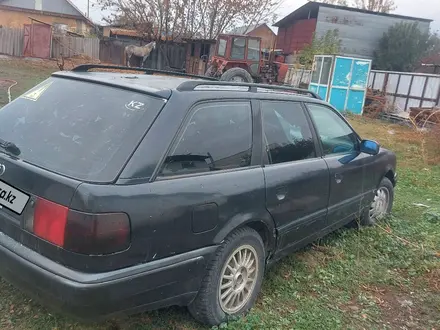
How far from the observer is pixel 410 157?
10102 mm

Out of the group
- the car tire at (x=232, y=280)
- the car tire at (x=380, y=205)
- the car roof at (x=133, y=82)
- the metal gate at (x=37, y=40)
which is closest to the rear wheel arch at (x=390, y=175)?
the car tire at (x=380, y=205)

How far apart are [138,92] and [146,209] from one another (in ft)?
2.61

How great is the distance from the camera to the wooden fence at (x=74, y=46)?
2675 centimetres

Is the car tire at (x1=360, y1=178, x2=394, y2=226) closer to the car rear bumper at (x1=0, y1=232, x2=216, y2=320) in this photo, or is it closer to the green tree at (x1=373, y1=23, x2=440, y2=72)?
the car rear bumper at (x1=0, y1=232, x2=216, y2=320)

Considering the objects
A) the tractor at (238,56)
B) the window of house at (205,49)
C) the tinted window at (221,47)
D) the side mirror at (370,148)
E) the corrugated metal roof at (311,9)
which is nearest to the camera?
the side mirror at (370,148)

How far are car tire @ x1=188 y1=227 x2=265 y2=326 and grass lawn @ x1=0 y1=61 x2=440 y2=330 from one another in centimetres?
10

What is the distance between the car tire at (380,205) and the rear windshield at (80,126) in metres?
3.13

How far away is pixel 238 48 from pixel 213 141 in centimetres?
1772

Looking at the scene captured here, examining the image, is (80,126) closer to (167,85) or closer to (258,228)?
(167,85)

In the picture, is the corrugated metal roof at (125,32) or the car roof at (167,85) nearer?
the car roof at (167,85)

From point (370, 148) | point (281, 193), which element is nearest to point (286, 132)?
point (281, 193)

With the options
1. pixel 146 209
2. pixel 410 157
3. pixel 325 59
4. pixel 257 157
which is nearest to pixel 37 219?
pixel 146 209

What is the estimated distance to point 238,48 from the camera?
19.7 metres

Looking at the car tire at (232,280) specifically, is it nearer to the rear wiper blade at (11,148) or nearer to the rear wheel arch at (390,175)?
the rear wiper blade at (11,148)
